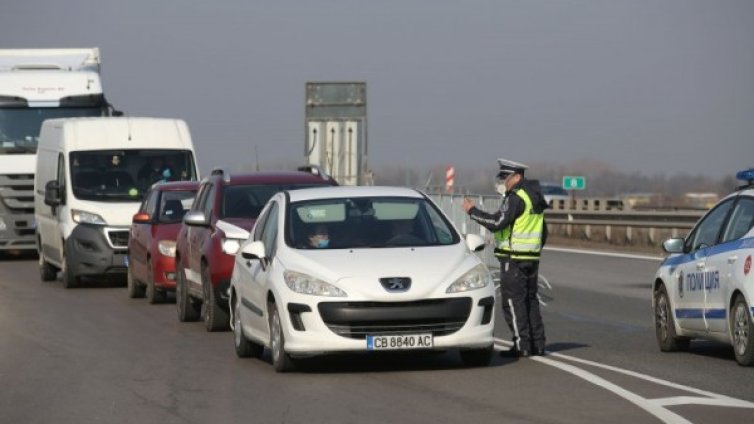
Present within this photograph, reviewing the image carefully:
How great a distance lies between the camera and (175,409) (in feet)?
38.9

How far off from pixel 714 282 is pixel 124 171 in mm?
15872

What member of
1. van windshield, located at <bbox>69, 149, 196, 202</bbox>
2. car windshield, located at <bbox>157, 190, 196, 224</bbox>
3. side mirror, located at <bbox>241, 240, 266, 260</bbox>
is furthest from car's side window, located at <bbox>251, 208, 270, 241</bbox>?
van windshield, located at <bbox>69, 149, 196, 202</bbox>

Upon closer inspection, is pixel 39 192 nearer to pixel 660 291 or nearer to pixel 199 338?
pixel 199 338

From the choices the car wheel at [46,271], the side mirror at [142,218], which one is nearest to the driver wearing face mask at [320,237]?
the side mirror at [142,218]

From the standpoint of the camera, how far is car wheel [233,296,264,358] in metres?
15.6

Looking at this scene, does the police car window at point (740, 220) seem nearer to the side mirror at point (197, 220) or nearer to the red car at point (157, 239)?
the side mirror at point (197, 220)

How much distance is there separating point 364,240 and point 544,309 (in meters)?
8.65

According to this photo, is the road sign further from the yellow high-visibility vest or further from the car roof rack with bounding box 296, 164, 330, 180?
the yellow high-visibility vest

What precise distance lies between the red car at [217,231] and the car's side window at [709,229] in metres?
4.80

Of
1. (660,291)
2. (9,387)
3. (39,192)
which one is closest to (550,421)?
(9,387)

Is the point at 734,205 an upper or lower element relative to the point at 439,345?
upper

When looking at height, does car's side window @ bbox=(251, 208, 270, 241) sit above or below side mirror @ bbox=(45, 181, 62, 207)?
above

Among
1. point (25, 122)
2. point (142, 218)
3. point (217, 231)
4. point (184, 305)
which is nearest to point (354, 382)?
point (217, 231)

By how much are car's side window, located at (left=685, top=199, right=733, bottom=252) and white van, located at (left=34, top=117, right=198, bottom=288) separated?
13856mm
